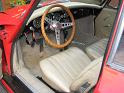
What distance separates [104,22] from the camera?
3305 mm

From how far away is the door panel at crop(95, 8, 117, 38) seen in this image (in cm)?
322

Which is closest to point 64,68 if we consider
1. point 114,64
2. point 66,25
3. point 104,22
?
point 66,25

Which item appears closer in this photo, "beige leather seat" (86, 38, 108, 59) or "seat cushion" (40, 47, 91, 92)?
"seat cushion" (40, 47, 91, 92)

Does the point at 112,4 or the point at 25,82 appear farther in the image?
the point at 112,4

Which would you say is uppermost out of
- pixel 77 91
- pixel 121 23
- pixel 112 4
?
pixel 121 23

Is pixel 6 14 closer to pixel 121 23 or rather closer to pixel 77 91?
pixel 77 91

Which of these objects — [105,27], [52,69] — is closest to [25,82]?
[52,69]

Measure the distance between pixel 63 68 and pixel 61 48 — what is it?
0.52 metres

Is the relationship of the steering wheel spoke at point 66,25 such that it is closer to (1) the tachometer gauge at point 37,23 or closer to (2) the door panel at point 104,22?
(1) the tachometer gauge at point 37,23

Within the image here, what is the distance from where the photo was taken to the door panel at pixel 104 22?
10.6 feet

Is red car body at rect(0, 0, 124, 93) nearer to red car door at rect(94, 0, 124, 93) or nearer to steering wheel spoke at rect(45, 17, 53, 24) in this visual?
red car door at rect(94, 0, 124, 93)

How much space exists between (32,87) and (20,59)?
41 centimetres

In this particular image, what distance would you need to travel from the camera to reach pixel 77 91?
1745mm

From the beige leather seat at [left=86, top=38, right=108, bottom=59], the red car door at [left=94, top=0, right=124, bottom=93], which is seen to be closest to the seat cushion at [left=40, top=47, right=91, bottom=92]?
the beige leather seat at [left=86, top=38, right=108, bottom=59]
